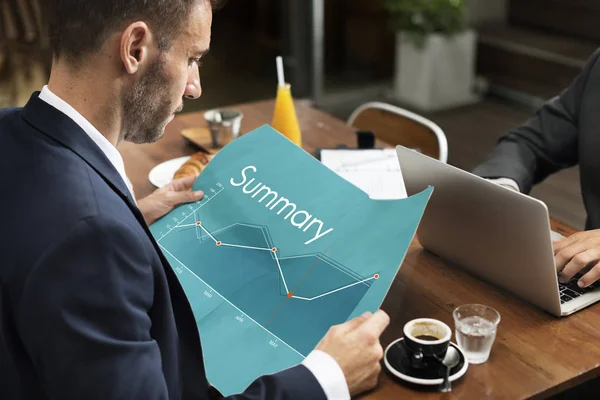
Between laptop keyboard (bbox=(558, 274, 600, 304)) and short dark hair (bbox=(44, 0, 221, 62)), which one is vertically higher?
short dark hair (bbox=(44, 0, 221, 62))

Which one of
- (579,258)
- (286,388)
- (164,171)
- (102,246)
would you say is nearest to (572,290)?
(579,258)

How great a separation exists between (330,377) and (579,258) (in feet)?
1.77

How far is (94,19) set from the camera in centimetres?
100

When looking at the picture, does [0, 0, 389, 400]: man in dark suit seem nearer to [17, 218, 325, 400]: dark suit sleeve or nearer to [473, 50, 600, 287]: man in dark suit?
[17, 218, 325, 400]: dark suit sleeve

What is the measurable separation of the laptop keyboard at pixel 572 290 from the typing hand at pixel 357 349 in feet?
1.25

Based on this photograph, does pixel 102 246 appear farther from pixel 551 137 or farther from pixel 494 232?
pixel 551 137

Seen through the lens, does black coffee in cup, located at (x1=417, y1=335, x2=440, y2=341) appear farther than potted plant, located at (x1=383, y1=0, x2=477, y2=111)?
No

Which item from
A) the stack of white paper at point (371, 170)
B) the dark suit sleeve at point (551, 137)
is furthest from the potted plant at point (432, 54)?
the stack of white paper at point (371, 170)

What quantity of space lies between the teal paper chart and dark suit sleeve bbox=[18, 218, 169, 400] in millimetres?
265

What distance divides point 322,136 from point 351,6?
9.96 feet

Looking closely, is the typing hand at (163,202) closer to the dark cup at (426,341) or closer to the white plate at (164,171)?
the white plate at (164,171)

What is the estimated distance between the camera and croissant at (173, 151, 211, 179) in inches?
69.4

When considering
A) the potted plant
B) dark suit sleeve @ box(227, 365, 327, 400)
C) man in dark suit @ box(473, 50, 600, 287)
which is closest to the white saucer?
dark suit sleeve @ box(227, 365, 327, 400)

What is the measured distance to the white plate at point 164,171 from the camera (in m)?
1.81
